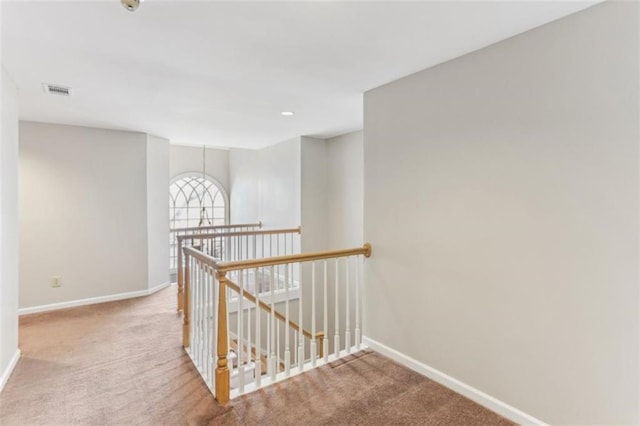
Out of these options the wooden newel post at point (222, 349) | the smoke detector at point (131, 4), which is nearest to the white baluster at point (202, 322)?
the wooden newel post at point (222, 349)

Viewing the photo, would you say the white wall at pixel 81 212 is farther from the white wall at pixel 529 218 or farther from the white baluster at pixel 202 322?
the white wall at pixel 529 218

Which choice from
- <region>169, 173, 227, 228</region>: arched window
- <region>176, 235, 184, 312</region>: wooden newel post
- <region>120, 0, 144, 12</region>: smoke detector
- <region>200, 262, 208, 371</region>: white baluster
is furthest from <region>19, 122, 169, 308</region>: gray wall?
<region>120, 0, 144, 12</region>: smoke detector

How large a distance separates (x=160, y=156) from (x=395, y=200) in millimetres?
3867

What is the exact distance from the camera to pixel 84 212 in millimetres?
4238

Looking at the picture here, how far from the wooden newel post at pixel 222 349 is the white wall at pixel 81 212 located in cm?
311

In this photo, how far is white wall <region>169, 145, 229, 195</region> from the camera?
22.7ft

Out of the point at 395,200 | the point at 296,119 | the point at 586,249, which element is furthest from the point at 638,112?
the point at 296,119

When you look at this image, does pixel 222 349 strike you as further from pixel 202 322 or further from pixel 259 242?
pixel 259 242

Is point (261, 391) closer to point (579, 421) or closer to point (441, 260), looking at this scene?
point (441, 260)

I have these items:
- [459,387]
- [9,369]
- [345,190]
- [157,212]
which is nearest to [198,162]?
[157,212]

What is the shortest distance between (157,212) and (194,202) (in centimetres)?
238

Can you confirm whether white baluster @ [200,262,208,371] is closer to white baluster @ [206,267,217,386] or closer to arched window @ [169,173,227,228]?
white baluster @ [206,267,217,386]

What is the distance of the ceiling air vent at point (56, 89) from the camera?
2.76 m

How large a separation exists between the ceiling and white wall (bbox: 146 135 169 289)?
136 centimetres
